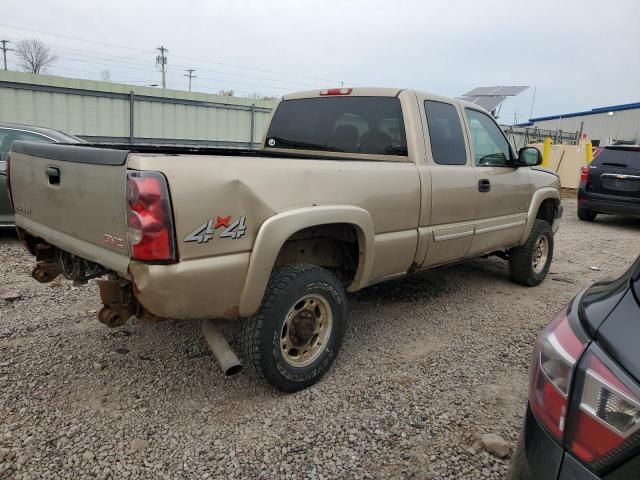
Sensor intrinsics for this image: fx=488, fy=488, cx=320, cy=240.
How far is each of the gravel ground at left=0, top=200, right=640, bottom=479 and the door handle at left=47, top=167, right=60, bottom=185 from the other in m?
1.22

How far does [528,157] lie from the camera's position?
15.6ft

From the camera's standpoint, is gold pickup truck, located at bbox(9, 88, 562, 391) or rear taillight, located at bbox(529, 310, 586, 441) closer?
rear taillight, located at bbox(529, 310, 586, 441)

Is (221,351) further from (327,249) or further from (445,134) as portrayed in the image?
(445,134)

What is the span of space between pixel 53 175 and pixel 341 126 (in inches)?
88.1

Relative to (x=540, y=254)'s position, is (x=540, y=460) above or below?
above

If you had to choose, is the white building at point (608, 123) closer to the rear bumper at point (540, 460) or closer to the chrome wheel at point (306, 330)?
the chrome wheel at point (306, 330)

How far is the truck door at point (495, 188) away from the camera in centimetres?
436

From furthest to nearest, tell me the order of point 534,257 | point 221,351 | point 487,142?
point 534,257 → point 487,142 → point 221,351

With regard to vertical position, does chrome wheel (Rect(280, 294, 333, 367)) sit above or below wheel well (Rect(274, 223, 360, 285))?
below

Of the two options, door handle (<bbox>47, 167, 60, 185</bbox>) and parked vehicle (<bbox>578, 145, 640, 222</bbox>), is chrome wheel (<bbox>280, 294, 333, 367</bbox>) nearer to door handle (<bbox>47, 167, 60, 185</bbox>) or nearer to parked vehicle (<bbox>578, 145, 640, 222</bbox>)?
door handle (<bbox>47, 167, 60, 185</bbox>)

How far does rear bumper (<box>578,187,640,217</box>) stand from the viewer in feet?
32.4

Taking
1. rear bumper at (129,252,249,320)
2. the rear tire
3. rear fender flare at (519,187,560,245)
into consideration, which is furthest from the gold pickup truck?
the rear tire

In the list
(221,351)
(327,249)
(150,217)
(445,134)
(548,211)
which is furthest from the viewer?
(548,211)

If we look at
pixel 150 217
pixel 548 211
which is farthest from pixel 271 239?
pixel 548 211
